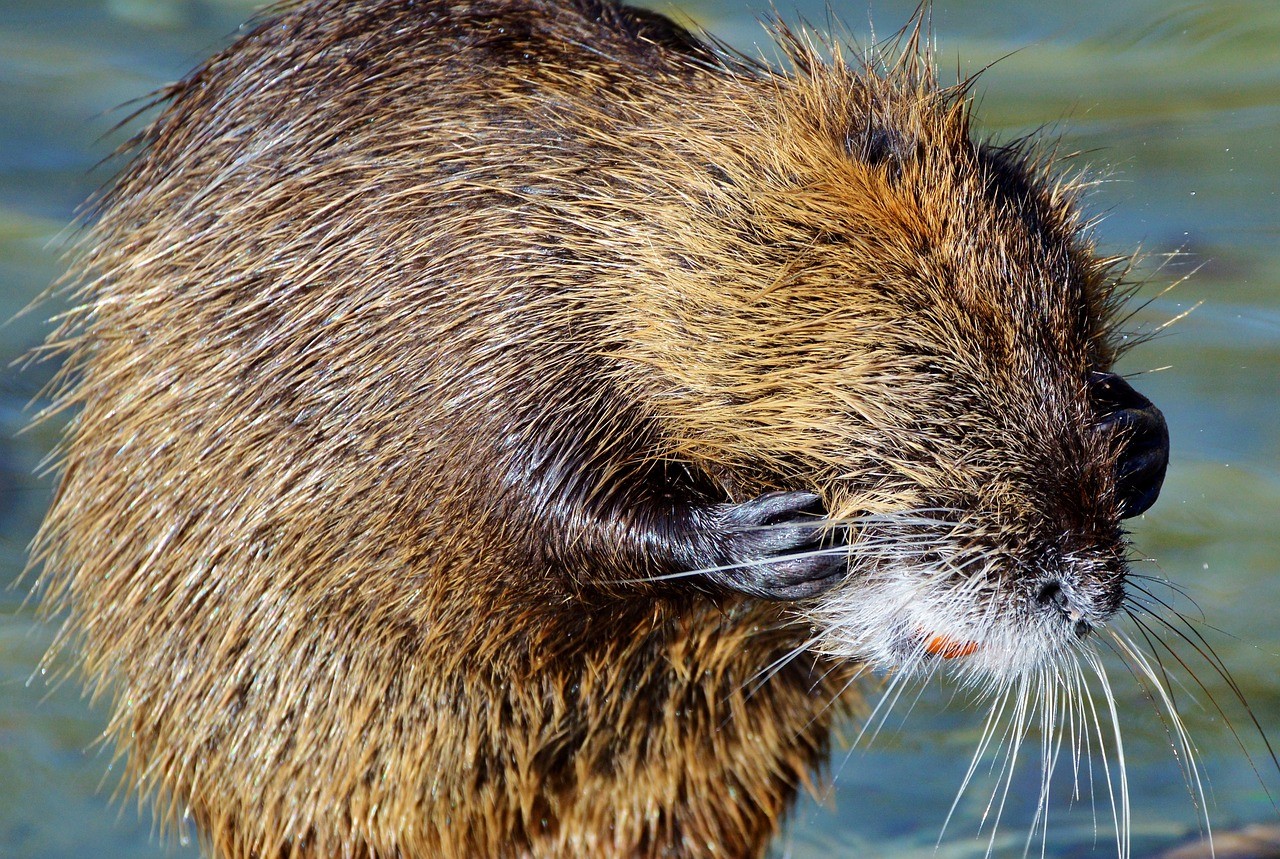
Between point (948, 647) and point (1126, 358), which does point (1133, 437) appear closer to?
point (948, 647)

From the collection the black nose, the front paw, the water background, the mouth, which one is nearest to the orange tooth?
the mouth

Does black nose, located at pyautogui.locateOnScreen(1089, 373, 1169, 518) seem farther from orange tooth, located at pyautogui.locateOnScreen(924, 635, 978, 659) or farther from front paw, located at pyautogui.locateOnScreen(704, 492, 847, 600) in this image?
front paw, located at pyautogui.locateOnScreen(704, 492, 847, 600)

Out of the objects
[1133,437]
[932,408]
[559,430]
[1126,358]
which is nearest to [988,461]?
[932,408]

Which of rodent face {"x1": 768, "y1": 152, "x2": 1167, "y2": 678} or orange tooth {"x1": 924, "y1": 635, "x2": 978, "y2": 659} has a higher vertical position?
rodent face {"x1": 768, "y1": 152, "x2": 1167, "y2": 678}

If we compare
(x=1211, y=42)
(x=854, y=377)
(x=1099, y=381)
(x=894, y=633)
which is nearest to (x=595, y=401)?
(x=854, y=377)

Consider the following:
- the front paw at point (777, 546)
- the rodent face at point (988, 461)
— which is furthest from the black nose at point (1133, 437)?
the front paw at point (777, 546)

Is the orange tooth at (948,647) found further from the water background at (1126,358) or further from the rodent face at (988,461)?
the water background at (1126,358)

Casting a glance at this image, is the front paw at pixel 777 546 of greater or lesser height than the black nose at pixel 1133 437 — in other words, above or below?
below

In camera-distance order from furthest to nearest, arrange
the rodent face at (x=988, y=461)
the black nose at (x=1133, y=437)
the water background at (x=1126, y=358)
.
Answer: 1. the water background at (x=1126, y=358)
2. the black nose at (x=1133, y=437)
3. the rodent face at (x=988, y=461)

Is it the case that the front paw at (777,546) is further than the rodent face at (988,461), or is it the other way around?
the front paw at (777,546)
